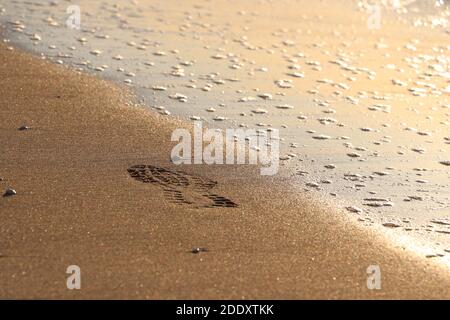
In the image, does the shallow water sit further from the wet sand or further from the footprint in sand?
the footprint in sand

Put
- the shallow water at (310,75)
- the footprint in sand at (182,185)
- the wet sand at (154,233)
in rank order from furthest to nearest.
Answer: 1. the shallow water at (310,75)
2. the footprint in sand at (182,185)
3. the wet sand at (154,233)

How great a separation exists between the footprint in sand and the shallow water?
24.9 inches

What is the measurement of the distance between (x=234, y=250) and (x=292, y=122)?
6.88ft

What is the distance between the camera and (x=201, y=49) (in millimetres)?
7398

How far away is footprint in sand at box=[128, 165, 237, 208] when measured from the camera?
4414 mm

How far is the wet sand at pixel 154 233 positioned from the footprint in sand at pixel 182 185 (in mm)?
40

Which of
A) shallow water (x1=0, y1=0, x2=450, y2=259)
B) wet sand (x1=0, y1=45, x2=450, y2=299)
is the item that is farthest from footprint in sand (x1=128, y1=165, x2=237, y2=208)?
shallow water (x1=0, y1=0, x2=450, y2=259)

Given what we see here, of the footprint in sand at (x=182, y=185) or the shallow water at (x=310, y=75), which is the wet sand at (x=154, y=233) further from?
the shallow water at (x=310, y=75)

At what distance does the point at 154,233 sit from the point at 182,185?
659 mm

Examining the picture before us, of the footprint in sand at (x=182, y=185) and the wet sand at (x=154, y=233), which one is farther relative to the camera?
the footprint in sand at (x=182, y=185)

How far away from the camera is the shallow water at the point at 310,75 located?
4.97 m

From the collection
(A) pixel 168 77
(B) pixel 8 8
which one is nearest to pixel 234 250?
(A) pixel 168 77

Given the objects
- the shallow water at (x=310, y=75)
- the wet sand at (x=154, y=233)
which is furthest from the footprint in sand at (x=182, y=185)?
the shallow water at (x=310, y=75)

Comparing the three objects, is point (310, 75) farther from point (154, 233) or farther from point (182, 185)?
point (154, 233)
